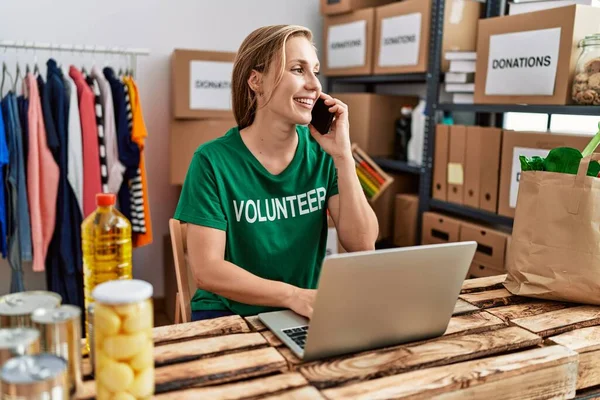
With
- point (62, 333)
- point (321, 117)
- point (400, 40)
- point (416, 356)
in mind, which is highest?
point (400, 40)

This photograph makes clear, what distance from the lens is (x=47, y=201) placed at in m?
2.77

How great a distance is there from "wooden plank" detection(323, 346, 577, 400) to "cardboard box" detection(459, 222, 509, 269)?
1.48 meters

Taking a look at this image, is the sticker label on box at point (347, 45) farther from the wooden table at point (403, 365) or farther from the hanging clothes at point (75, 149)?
the wooden table at point (403, 365)

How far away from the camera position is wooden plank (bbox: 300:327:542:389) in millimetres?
988

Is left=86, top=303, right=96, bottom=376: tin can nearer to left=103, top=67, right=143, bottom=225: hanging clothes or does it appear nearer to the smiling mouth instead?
the smiling mouth

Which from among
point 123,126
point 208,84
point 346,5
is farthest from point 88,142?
point 346,5

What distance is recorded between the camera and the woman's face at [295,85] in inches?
61.4

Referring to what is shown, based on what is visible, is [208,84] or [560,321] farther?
[208,84]

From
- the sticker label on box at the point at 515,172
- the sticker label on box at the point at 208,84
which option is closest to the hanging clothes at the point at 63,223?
the sticker label on box at the point at 208,84

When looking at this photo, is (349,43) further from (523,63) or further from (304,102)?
(304,102)

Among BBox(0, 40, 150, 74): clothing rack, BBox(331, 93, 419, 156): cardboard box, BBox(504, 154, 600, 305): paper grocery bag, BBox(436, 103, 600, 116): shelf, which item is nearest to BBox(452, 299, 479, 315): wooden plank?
BBox(504, 154, 600, 305): paper grocery bag

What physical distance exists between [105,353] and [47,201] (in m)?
2.16

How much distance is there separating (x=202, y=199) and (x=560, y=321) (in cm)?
88

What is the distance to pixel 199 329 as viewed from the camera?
118cm
